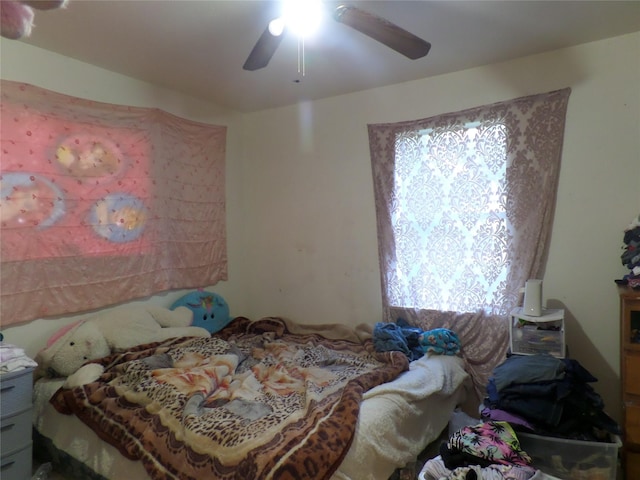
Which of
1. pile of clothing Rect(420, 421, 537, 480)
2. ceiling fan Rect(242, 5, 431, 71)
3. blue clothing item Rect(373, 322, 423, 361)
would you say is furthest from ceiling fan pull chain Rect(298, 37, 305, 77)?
pile of clothing Rect(420, 421, 537, 480)

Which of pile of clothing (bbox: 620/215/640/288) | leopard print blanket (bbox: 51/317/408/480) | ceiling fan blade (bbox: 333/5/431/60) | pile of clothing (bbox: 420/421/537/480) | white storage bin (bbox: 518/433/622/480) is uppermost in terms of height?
ceiling fan blade (bbox: 333/5/431/60)

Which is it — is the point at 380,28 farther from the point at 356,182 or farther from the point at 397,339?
the point at 397,339

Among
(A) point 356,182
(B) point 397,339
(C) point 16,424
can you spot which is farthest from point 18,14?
(A) point 356,182

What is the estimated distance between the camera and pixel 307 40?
2.41 m

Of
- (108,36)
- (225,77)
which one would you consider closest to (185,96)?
(225,77)

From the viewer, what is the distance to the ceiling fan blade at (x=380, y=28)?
1.66 m

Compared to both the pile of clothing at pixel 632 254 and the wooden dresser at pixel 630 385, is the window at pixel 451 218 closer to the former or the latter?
the pile of clothing at pixel 632 254

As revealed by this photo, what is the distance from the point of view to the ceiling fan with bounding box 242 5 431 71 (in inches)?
65.4

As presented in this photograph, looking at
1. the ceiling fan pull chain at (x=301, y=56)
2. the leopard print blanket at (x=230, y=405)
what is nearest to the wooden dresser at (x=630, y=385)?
the leopard print blanket at (x=230, y=405)

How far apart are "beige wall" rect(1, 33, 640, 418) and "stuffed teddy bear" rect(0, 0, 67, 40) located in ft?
7.36

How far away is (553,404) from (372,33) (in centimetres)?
186

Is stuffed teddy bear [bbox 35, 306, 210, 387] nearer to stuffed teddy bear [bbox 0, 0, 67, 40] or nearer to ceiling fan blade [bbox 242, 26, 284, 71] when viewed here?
ceiling fan blade [bbox 242, 26, 284, 71]

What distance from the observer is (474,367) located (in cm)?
281

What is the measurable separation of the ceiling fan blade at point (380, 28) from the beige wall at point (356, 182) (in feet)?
4.21
